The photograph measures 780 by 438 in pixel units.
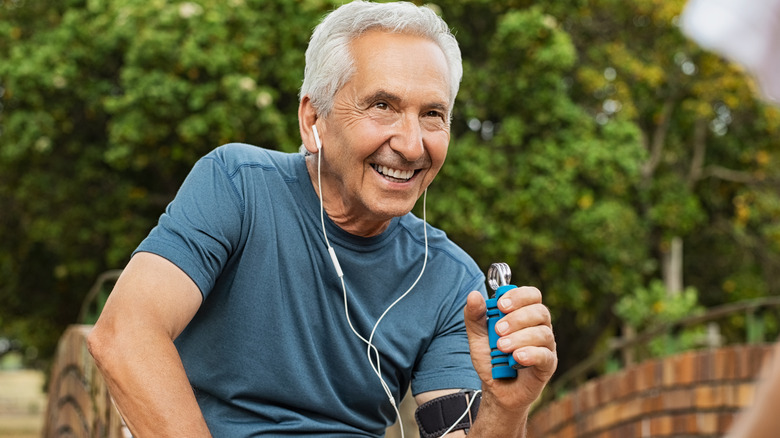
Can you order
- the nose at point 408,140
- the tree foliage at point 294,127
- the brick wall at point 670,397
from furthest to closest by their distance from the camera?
the tree foliage at point 294,127 < the brick wall at point 670,397 < the nose at point 408,140

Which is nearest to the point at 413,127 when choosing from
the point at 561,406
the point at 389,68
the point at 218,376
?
the point at 389,68

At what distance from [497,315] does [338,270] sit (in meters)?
0.46

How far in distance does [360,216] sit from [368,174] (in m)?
0.11

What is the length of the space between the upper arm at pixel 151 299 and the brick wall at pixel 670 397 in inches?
118

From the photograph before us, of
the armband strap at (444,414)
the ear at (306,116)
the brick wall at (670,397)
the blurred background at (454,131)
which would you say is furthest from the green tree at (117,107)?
the armband strap at (444,414)

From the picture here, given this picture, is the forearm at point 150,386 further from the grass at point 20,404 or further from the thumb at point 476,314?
the grass at point 20,404

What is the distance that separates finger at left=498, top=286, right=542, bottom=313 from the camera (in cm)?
196

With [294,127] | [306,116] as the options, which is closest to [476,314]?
[306,116]

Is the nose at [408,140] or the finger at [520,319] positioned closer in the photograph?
the finger at [520,319]

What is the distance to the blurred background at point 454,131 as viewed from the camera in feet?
41.4

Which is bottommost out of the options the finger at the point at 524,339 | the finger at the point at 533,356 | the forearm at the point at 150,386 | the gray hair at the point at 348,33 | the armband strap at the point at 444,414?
the armband strap at the point at 444,414

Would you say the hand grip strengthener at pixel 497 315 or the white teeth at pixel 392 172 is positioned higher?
the white teeth at pixel 392 172

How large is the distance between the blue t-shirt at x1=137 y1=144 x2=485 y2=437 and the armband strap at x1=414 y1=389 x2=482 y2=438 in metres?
0.04

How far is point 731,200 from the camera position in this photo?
60.1 ft
